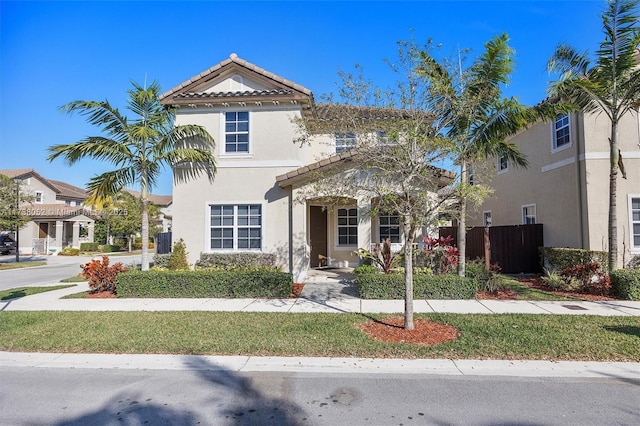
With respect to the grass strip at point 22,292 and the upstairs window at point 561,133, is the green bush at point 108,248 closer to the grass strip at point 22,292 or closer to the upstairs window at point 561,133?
the grass strip at point 22,292

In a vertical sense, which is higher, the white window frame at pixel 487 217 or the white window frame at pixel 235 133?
the white window frame at pixel 235 133

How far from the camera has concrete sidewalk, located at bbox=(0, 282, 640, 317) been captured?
8.30 meters

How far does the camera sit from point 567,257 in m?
11.6

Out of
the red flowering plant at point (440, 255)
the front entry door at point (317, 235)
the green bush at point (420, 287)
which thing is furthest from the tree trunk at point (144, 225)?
the red flowering plant at point (440, 255)

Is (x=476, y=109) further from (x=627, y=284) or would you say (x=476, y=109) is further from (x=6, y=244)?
(x=6, y=244)

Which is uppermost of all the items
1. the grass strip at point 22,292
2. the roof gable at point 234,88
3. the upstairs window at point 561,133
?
the roof gable at point 234,88

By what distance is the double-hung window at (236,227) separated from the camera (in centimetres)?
1298

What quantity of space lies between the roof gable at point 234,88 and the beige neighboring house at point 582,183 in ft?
24.7

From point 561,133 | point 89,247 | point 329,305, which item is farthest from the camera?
point 89,247

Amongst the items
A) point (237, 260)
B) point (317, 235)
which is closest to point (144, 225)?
point (237, 260)

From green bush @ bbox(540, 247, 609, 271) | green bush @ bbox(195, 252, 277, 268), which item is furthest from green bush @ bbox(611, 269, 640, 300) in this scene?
green bush @ bbox(195, 252, 277, 268)

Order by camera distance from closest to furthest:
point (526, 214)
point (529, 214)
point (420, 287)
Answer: point (420, 287), point (529, 214), point (526, 214)

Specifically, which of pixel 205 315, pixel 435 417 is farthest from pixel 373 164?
pixel 205 315

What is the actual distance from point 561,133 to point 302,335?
12743 mm
